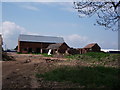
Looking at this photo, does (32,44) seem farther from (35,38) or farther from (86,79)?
(86,79)

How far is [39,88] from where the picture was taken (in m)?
7.02

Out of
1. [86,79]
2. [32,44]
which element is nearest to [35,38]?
[32,44]

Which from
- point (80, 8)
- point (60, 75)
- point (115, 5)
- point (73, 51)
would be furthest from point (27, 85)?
point (73, 51)

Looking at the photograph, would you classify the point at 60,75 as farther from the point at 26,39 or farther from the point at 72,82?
the point at 26,39

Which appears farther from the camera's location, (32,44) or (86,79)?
(32,44)

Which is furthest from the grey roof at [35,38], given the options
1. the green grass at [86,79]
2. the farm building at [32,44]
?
the green grass at [86,79]

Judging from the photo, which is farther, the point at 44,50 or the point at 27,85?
the point at 44,50

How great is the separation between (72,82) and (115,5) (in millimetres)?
3491

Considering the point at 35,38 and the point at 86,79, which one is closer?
the point at 86,79

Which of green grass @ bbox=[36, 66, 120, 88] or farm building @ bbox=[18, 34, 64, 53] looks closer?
green grass @ bbox=[36, 66, 120, 88]

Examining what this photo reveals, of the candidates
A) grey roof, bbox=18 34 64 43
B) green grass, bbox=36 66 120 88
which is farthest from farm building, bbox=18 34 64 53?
green grass, bbox=36 66 120 88

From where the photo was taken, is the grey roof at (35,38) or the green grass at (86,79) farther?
the grey roof at (35,38)

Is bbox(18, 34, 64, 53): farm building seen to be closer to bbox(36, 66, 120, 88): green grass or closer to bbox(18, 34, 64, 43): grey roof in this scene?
bbox(18, 34, 64, 43): grey roof

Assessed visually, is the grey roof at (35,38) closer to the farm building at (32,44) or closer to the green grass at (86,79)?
the farm building at (32,44)
